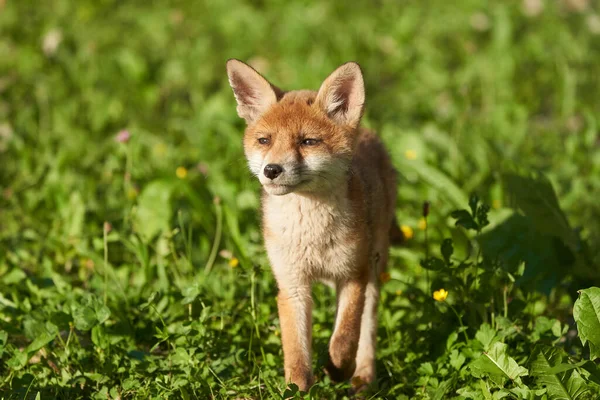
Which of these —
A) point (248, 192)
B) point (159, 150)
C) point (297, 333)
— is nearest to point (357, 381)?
point (297, 333)

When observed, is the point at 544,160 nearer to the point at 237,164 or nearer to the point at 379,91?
the point at 379,91

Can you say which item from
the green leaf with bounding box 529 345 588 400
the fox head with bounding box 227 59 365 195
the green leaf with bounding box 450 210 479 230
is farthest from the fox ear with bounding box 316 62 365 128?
the green leaf with bounding box 529 345 588 400

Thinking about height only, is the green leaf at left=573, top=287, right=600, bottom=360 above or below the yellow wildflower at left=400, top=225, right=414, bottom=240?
above

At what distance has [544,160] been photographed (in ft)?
23.1

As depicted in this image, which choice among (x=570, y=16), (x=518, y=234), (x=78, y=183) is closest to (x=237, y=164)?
(x=78, y=183)

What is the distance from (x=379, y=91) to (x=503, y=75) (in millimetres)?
1329

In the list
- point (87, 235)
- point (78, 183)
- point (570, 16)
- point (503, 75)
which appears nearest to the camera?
point (87, 235)

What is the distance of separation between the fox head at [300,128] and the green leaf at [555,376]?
1.31 meters

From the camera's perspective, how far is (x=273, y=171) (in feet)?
12.0

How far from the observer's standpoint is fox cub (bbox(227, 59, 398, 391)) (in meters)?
3.92

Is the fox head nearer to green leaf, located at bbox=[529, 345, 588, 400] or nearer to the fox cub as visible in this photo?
the fox cub

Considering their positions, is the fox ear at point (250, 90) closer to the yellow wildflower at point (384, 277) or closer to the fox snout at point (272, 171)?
the fox snout at point (272, 171)

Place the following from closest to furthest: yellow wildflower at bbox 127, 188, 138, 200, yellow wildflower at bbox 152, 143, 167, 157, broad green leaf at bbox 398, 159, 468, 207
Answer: yellow wildflower at bbox 127, 188, 138, 200 → broad green leaf at bbox 398, 159, 468, 207 → yellow wildflower at bbox 152, 143, 167, 157

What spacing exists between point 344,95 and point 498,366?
63.2 inches
